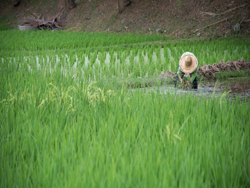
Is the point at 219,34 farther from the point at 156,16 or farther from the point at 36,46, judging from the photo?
the point at 36,46

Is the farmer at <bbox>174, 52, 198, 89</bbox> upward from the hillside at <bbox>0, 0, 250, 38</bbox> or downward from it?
downward

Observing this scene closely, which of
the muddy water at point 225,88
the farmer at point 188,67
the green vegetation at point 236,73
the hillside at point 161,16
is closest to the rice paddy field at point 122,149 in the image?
the farmer at point 188,67

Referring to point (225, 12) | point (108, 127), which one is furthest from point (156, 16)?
point (108, 127)

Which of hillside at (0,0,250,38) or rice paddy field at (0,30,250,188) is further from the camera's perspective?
hillside at (0,0,250,38)

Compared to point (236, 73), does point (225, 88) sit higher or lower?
lower

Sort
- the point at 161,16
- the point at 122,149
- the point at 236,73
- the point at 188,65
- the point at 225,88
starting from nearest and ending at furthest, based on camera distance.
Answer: the point at 122,149, the point at 188,65, the point at 225,88, the point at 236,73, the point at 161,16

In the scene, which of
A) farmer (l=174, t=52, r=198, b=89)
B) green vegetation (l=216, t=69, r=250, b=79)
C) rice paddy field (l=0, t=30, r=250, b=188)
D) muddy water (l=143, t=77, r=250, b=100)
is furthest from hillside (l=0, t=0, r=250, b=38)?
rice paddy field (l=0, t=30, r=250, b=188)

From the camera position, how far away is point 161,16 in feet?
44.4

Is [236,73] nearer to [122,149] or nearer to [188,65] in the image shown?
[188,65]

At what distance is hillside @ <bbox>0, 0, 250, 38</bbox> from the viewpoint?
10.5 meters

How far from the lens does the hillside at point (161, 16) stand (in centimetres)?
1051

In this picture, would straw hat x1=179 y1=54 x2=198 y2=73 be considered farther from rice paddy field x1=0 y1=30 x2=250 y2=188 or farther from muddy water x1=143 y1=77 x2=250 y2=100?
rice paddy field x1=0 y1=30 x2=250 y2=188

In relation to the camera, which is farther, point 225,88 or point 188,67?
point 225,88

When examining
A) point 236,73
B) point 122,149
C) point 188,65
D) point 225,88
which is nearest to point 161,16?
point 236,73
